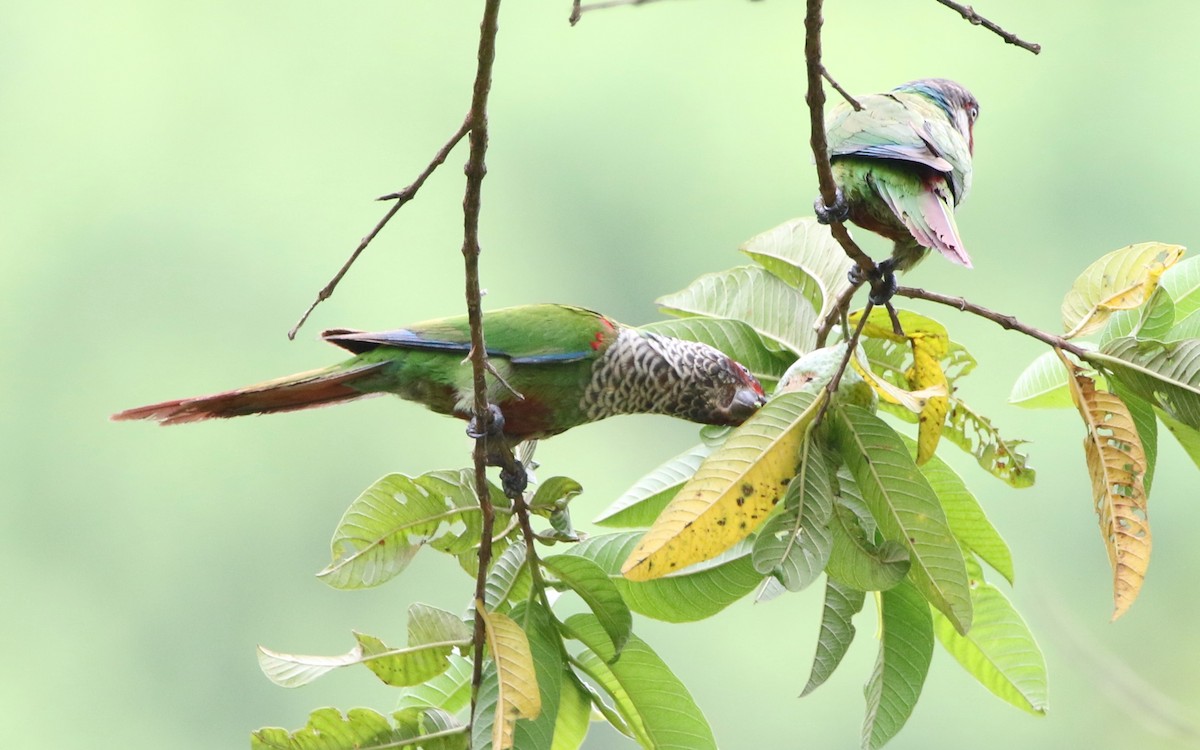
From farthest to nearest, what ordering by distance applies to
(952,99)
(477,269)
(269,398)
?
(952,99) → (269,398) → (477,269)

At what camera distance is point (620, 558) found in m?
2.08

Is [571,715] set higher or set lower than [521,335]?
lower

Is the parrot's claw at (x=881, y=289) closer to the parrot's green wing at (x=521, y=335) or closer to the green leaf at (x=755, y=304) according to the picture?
the green leaf at (x=755, y=304)

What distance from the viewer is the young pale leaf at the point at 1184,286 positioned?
2129 mm

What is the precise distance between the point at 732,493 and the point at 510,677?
17.7 inches

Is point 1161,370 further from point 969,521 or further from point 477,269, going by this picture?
point 477,269

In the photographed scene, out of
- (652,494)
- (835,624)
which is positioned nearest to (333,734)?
(652,494)

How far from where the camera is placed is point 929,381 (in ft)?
6.52

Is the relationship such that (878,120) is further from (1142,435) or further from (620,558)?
(620,558)

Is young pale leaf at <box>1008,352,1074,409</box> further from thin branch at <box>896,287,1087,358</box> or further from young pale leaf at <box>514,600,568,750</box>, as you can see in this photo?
young pale leaf at <box>514,600,568,750</box>

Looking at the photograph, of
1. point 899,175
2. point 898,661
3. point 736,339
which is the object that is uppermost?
point 899,175

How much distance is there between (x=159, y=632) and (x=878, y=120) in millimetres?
11132

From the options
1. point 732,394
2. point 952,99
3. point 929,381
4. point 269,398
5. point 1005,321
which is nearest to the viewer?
point 1005,321

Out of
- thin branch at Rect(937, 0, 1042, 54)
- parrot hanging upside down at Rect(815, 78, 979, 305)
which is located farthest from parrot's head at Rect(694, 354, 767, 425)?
thin branch at Rect(937, 0, 1042, 54)
